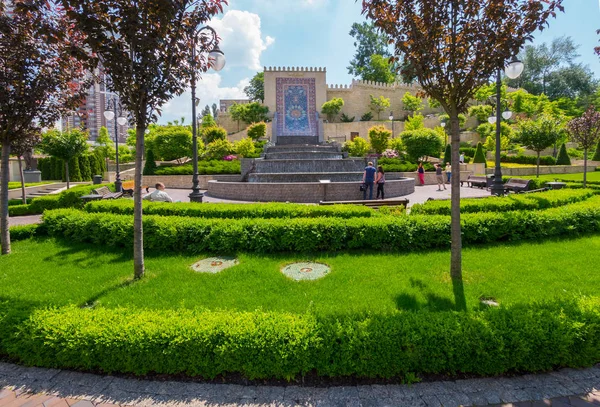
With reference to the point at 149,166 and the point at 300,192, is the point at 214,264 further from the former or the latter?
the point at 149,166

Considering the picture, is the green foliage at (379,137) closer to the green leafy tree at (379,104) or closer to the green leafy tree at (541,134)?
the green leafy tree at (541,134)

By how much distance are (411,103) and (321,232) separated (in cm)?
4453

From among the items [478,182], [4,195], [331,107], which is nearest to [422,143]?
[478,182]

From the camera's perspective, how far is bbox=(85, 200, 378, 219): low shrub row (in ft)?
21.9

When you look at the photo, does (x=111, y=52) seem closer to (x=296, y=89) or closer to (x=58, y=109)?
(x=58, y=109)

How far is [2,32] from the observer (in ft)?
16.8

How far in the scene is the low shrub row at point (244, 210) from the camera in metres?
6.69

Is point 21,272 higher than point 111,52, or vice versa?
point 111,52

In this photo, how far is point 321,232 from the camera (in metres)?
5.63

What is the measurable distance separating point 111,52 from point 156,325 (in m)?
3.35

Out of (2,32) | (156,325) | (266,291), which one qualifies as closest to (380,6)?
(266,291)

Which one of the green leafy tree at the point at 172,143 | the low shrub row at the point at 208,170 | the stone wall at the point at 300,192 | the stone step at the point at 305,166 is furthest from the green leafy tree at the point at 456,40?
the green leafy tree at the point at 172,143

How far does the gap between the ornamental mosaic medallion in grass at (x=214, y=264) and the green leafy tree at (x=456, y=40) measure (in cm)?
318

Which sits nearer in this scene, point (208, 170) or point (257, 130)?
point (208, 170)
